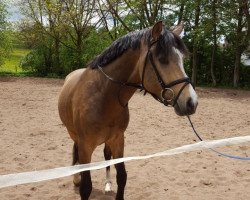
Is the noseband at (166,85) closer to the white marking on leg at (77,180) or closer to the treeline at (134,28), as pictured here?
the white marking on leg at (77,180)

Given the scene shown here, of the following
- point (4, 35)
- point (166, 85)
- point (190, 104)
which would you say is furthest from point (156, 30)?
point (4, 35)

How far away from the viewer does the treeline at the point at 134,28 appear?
17.1 metres

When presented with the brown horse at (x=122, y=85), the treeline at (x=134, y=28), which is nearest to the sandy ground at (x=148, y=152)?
the brown horse at (x=122, y=85)

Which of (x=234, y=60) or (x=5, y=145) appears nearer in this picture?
(x=5, y=145)

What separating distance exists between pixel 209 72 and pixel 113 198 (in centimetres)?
1654

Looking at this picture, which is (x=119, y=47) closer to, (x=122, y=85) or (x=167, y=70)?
(x=122, y=85)

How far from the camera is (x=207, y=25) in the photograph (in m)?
16.5

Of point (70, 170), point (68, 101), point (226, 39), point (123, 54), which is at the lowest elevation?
point (70, 170)

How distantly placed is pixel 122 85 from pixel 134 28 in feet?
63.8

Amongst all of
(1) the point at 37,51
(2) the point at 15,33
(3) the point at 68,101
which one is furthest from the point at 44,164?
(2) the point at 15,33

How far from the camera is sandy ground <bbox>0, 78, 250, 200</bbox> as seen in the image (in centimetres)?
427

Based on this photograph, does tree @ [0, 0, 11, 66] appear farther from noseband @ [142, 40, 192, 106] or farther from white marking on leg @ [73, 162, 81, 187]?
noseband @ [142, 40, 192, 106]

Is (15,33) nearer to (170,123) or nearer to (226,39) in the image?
(226,39)

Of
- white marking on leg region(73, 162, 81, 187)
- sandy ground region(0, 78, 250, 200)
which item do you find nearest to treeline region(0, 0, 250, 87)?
sandy ground region(0, 78, 250, 200)
